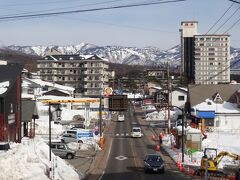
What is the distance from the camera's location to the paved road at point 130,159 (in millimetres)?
35812

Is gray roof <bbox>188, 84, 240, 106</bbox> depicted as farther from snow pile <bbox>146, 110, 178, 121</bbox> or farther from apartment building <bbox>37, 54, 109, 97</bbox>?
apartment building <bbox>37, 54, 109, 97</bbox>

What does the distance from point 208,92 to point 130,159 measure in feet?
146

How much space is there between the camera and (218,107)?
77312 mm

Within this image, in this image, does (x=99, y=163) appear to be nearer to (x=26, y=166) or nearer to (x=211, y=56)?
(x=26, y=166)

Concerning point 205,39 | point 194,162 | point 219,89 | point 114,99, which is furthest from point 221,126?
point 205,39

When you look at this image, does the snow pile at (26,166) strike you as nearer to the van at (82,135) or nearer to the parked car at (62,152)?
the parked car at (62,152)

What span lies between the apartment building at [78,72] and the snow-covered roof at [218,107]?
63.8 metres

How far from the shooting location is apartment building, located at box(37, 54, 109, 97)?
477 feet

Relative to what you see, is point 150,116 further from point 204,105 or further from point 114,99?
point 114,99

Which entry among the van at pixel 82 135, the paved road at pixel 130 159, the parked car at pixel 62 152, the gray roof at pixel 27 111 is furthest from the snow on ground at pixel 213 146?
the gray roof at pixel 27 111

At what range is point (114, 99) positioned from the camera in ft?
94.9

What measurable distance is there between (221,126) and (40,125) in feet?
89.3

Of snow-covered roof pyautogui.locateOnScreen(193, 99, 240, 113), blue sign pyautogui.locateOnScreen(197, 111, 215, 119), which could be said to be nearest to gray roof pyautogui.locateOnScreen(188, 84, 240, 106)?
snow-covered roof pyautogui.locateOnScreen(193, 99, 240, 113)

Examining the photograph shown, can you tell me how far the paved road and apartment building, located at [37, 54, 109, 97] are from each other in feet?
219
